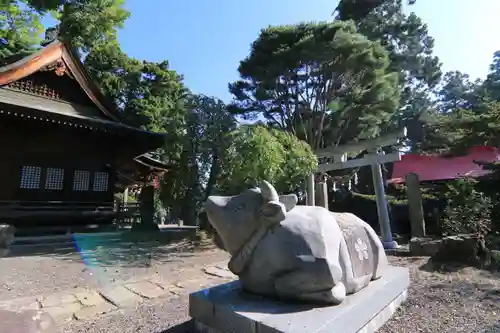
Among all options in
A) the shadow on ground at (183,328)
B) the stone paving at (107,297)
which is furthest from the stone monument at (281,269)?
the stone paving at (107,297)

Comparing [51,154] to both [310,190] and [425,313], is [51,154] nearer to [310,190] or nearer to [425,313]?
[310,190]

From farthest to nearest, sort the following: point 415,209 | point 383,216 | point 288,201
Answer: point 415,209, point 383,216, point 288,201

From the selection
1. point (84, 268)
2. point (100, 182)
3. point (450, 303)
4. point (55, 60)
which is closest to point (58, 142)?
point (100, 182)

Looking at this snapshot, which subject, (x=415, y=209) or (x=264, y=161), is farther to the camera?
(x=415, y=209)

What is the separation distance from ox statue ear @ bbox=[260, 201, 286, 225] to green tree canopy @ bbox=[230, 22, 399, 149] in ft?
33.7

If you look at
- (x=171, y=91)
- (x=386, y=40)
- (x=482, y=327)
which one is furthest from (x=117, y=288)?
(x=386, y=40)

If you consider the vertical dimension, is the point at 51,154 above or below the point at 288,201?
above

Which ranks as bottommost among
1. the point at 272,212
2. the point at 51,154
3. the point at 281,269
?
the point at 281,269

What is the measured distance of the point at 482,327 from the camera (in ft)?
10.6

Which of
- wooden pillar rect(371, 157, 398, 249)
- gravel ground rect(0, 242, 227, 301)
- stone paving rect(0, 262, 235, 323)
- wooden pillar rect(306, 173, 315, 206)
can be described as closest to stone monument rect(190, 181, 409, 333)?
stone paving rect(0, 262, 235, 323)

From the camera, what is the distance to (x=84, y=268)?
635 centimetres

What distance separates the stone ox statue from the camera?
256 centimetres

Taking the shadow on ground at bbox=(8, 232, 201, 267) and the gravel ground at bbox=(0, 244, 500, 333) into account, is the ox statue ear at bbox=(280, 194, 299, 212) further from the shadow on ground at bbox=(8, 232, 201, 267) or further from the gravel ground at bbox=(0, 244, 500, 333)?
the shadow on ground at bbox=(8, 232, 201, 267)

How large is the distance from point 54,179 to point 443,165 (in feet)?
59.4
